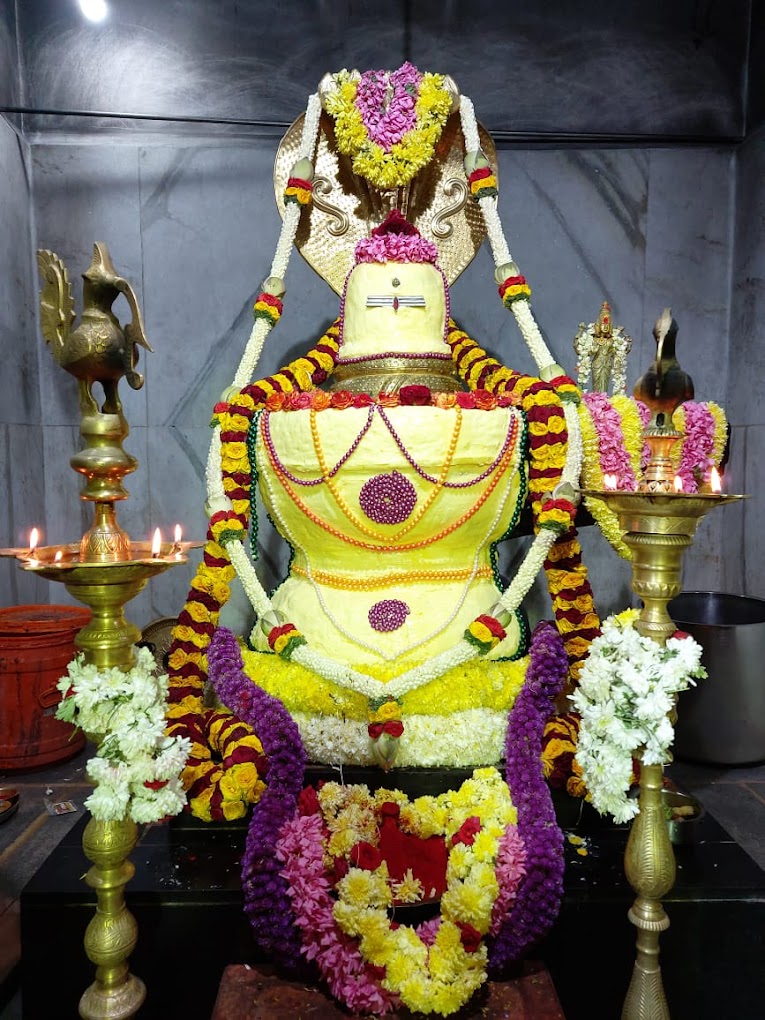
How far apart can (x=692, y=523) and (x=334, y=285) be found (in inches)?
79.5

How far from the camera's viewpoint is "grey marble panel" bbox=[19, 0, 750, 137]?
375cm

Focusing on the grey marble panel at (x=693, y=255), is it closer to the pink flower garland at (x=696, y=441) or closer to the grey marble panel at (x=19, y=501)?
the pink flower garland at (x=696, y=441)

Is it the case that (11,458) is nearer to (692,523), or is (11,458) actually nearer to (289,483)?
(289,483)

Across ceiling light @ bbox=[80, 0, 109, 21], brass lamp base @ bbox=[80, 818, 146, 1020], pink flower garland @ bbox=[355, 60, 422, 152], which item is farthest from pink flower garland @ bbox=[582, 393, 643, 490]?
ceiling light @ bbox=[80, 0, 109, 21]

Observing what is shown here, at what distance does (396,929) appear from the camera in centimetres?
184

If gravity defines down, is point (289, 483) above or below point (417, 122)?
below

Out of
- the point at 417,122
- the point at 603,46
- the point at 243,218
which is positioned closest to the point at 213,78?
the point at 243,218

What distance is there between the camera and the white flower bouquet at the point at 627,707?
163 cm

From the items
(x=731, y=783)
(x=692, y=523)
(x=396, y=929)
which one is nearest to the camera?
(x=692, y=523)

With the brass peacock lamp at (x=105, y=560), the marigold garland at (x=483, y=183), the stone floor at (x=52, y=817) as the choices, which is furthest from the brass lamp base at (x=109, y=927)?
the marigold garland at (x=483, y=183)

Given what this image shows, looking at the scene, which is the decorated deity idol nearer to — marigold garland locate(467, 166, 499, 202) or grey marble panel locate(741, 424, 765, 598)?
marigold garland locate(467, 166, 499, 202)

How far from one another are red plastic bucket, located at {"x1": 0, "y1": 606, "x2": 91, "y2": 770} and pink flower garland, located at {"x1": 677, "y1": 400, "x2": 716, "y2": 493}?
2725mm

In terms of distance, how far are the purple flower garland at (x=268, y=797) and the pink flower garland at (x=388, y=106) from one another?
2.11m

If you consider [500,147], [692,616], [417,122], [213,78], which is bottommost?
[692,616]
